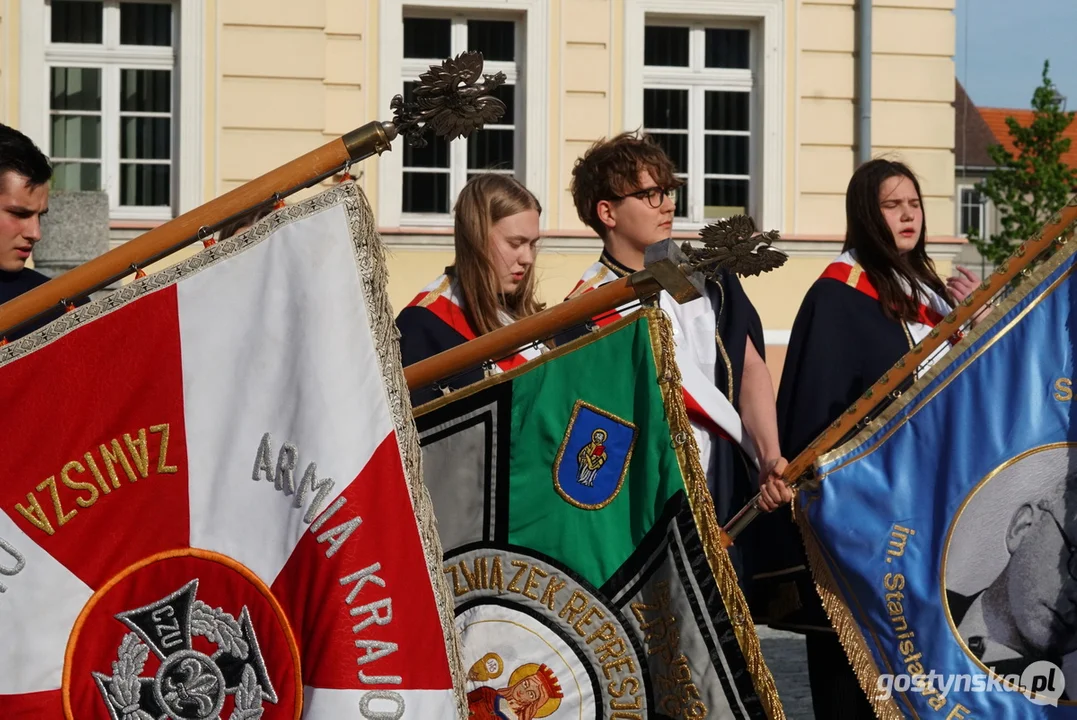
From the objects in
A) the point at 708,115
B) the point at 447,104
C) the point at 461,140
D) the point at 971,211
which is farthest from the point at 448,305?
the point at 971,211

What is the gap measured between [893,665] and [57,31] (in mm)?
10606

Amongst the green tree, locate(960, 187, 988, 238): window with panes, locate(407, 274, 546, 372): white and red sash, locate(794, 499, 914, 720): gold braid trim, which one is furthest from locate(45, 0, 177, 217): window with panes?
locate(960, 187, 988, 238): window with panes

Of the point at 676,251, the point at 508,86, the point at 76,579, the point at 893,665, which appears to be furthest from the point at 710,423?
the point at 508,86

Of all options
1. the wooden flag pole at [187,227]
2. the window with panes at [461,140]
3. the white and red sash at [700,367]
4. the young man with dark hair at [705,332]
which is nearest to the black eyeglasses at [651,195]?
the young man with dark hair at [705,332]

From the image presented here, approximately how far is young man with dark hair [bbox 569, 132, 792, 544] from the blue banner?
23cm

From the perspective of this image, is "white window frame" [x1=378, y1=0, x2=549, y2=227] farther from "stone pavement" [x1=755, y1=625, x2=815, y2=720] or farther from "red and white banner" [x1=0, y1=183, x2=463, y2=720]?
"red and white banner" [x1=0, y1=183, x2=463, y2=720]

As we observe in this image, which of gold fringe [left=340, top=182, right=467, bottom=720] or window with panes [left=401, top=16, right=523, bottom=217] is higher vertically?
window with panes [left=401, top=16, right=523, bottom=217]

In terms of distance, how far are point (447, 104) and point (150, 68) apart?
10.6m

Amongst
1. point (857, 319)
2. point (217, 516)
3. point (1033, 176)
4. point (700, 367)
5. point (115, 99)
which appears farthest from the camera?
point (1033, 176)

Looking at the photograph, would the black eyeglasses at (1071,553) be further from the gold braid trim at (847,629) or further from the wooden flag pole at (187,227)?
the wooden flag pole at (187,227)

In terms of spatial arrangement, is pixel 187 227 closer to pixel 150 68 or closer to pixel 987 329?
pixel 987 329

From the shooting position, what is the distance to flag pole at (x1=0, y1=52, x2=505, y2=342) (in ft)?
8.59

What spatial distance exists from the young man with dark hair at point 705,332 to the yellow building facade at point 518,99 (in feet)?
27.2

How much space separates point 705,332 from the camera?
406cm
